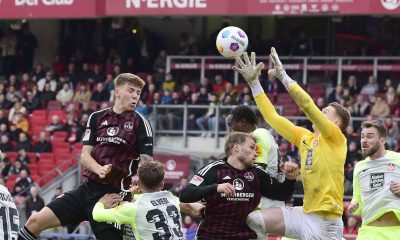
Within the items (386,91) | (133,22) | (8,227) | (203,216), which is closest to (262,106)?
(203,216)

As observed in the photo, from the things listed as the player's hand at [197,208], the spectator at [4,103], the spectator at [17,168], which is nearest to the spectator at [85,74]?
the spectator at [4,103]

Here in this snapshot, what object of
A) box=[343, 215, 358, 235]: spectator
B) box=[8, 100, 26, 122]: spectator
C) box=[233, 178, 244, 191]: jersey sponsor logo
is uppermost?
box=[233, 178, 244, 191]: jersey sponsor logo

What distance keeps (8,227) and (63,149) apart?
18399mm

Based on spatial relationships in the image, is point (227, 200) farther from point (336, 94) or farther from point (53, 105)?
point (53, 105)

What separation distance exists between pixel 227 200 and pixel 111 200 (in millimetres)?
1259

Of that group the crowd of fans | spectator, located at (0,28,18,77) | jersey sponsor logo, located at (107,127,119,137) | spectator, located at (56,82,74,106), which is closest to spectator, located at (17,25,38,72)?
the crowd of fans

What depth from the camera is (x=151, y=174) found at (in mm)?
10656

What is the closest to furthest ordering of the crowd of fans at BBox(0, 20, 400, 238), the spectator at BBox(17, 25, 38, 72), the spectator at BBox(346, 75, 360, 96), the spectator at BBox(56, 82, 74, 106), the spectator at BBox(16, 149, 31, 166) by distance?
the crowd of fans at BBox(0, 20, 400, 238) < the spectator at BBox(346, 75, 360, 96) < the spectator at BBox(16, 149, 31, 166) < the spectator at BBox(56, 82, 74, 106) < the spectator at BBox(17, 25, 38, 72)

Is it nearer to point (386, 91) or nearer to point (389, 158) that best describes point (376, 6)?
point (386, 91)

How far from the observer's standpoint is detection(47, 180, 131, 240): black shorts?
11.9 metres

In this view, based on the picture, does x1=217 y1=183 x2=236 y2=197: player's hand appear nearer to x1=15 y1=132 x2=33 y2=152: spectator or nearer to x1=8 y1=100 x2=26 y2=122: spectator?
x1=15 y1=132 x2=33 y2=152: spectator

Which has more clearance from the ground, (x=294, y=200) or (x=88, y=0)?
(x=88, y=0)

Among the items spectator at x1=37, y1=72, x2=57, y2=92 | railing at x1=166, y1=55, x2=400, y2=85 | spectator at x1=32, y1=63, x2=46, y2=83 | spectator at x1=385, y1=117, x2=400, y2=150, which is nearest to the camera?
spectator at x1=385, y1=117, x2=400, y2=150

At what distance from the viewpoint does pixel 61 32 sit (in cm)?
3431
